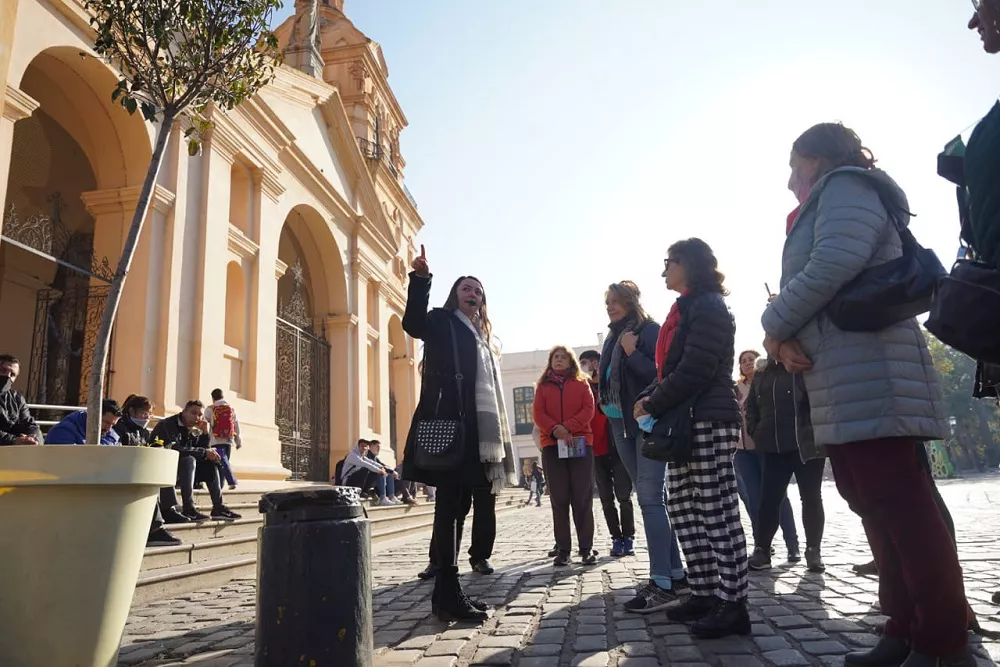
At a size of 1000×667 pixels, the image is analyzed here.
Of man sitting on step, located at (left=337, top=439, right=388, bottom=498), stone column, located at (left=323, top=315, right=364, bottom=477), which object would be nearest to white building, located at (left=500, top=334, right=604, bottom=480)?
stone column, located at (left=323, top=315, right=364, bottom=477)

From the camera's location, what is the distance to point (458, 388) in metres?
3.77

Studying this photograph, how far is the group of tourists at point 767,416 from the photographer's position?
225 centimetres

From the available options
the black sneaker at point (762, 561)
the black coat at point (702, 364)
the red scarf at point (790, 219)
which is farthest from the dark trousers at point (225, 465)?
the red scarf at point (790, 219)

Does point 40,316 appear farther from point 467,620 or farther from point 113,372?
point 467,620

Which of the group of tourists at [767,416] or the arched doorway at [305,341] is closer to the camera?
the group of tourists at [767,416]

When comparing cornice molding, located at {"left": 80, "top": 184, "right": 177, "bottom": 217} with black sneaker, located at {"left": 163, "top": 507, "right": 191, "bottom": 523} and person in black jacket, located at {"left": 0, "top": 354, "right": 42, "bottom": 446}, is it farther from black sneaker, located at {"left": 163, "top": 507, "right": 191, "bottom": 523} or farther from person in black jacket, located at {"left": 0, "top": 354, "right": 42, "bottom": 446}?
black sneaker, located at {"left": 163, "top": 507, "right": 191, "bottom": 523}

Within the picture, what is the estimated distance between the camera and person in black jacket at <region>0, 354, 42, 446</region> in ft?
19.3

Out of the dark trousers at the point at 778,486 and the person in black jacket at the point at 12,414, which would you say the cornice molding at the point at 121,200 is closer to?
the person in black jacket at the point at 12,414

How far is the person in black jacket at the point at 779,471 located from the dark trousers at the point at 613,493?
4.74 ft

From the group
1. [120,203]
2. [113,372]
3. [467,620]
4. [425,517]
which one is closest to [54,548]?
[467,620]

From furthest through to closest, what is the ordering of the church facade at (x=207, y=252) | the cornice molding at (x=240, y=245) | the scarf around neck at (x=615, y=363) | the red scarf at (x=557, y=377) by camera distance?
the cornice molding at (x=240, y=245)
the church facade at (x=207, y=252)
the red scarf at (x=557, y=377)
the scarf around neck at (x=615, y=363)

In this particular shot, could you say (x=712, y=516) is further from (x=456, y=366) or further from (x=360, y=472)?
(x=360, y=472)

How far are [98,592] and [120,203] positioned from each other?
8.92m

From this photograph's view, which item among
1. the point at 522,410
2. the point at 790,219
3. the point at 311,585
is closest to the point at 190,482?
the point at 311,585
